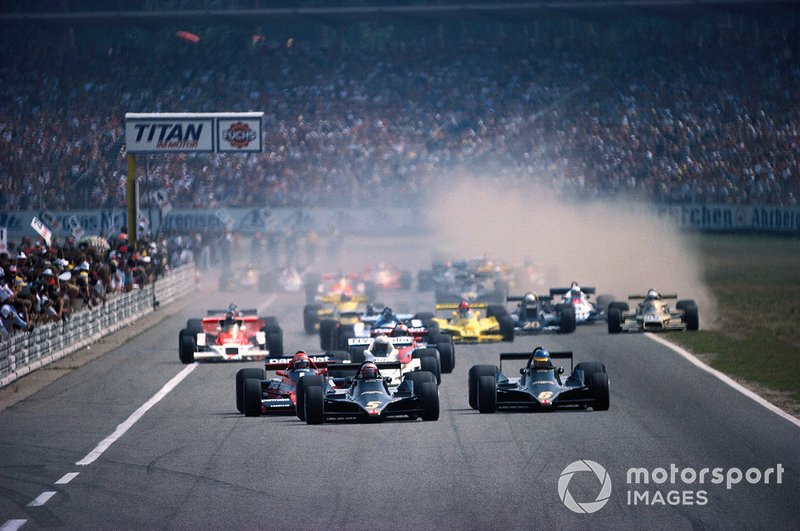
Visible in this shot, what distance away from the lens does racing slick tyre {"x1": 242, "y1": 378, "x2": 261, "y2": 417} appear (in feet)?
69.6

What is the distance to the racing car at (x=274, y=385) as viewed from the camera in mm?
21297

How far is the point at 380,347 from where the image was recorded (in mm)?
24797

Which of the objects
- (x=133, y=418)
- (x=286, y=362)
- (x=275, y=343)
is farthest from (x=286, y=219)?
(x=286, y=362)

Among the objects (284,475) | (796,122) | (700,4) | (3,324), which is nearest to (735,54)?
(700,4)

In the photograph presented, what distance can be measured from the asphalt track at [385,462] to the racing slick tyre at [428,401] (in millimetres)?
231

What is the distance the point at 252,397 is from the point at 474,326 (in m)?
11.1

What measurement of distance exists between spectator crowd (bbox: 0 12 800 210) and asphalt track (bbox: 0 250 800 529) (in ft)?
120

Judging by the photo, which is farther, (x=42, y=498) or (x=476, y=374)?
(x=476, y=374)

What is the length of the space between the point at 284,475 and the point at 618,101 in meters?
54.5

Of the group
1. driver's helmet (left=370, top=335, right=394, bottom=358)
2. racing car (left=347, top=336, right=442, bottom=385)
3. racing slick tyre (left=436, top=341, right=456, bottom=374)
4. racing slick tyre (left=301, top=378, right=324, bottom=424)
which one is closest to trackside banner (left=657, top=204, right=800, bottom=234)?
racing slick tyre (left=436, top=341, right=456, bottom=374)

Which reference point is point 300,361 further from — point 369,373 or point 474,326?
point 474,326

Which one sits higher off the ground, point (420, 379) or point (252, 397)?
point (420, 379)

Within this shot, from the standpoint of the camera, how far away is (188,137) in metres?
46.1

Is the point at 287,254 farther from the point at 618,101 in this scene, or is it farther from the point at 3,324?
the point at 3,324
